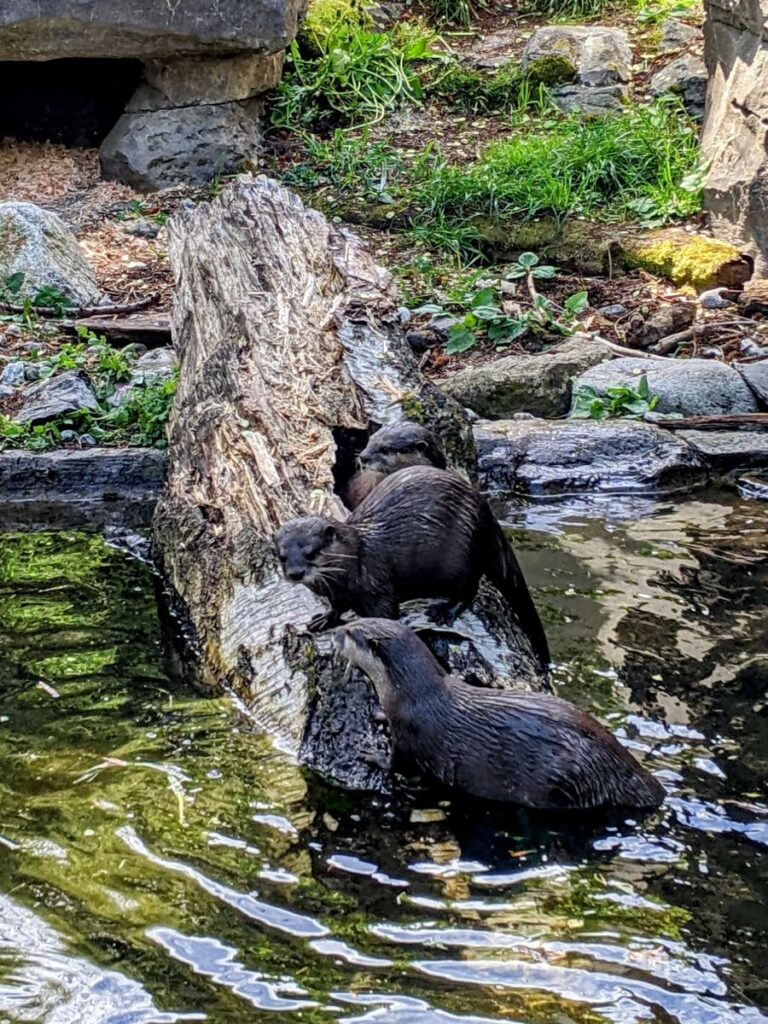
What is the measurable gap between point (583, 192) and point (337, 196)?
1518mm

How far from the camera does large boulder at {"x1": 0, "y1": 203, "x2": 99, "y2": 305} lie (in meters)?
7.29

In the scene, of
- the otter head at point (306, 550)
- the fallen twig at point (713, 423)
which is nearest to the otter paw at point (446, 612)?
the otter head at point (306, 550)

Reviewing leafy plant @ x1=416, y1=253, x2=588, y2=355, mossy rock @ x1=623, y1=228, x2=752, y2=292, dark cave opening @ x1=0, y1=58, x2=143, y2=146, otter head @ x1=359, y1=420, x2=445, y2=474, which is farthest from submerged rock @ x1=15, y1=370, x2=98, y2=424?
dark cave opening @ x1=0, y1=58, x2=143, y2=146

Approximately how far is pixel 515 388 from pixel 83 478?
1899 mm

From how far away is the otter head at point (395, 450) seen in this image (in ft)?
13.5

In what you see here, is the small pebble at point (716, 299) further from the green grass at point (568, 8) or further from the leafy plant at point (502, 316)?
the green grass at point (568, 8)

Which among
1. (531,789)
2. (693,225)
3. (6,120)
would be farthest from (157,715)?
(6,120)

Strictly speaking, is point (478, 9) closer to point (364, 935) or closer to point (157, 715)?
point (157, 715)

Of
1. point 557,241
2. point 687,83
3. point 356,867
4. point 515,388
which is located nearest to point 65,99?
point 557,241

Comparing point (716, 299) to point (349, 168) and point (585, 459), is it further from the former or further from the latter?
point (349, 168)

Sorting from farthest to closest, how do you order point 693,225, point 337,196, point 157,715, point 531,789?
point 337,196
point 693,225
point 157,715
point 531,789

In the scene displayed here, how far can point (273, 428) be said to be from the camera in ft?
14.8

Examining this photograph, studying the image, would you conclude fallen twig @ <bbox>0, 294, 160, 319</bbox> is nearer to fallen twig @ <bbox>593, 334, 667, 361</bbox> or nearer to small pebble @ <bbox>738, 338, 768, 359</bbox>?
fallen twig @ <bbox>593, 334, 667, 361</bbox>

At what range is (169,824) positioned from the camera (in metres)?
3.11
